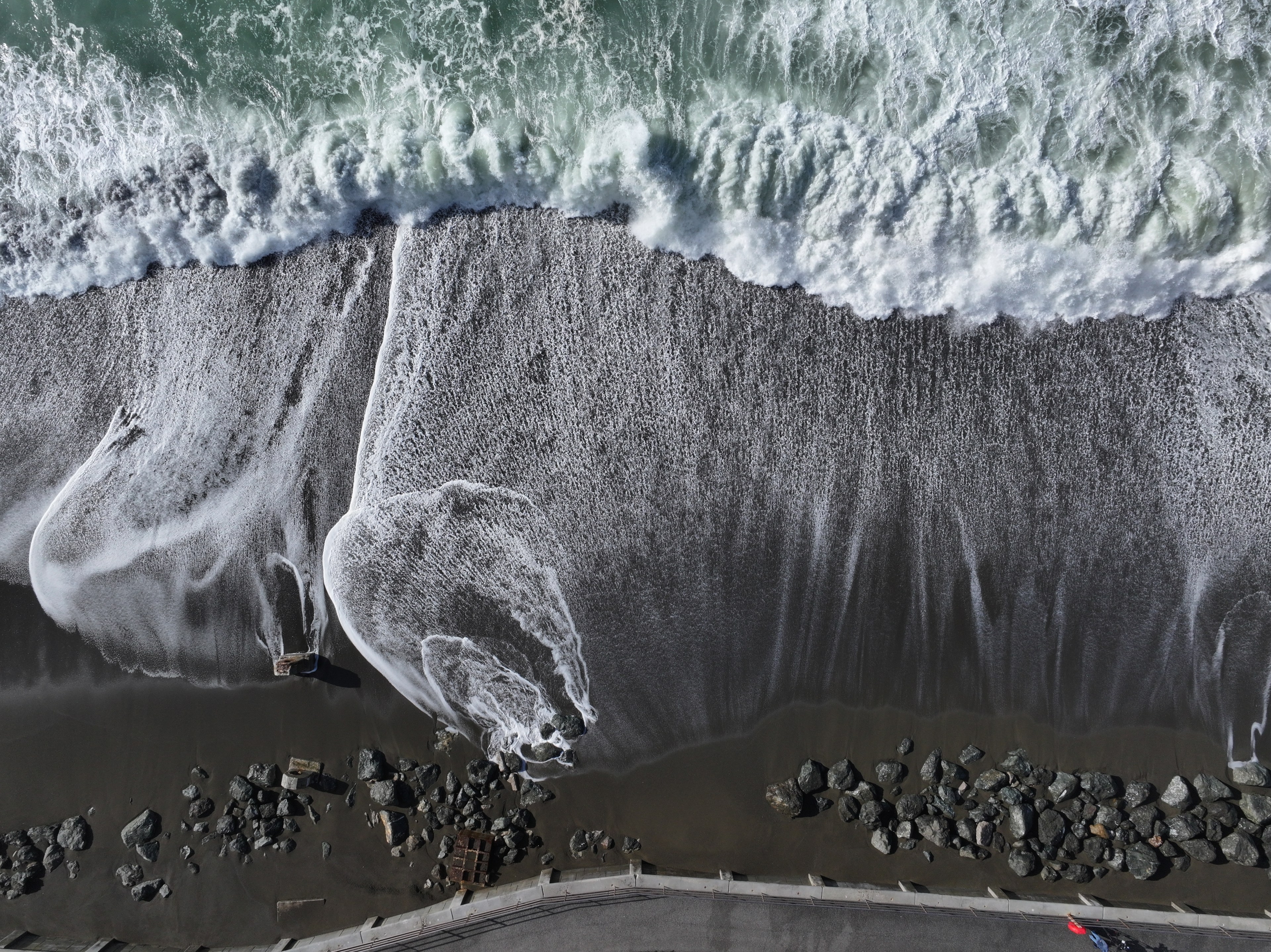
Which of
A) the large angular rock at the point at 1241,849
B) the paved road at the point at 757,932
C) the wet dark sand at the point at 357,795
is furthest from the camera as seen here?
the wet dark sand at the point at 357,795

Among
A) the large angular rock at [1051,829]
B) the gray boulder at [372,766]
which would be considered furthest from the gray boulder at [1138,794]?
the gray boulder at [372,766]

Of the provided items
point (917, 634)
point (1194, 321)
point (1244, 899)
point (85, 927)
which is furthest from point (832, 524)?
point (85, 927)

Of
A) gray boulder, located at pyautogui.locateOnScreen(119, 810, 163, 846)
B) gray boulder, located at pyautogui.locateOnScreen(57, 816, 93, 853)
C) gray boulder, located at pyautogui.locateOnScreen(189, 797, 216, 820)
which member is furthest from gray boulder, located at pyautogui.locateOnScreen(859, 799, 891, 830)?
gray boulder, located at pyautogui.locateOnScreen(57, 816, 93, 853)

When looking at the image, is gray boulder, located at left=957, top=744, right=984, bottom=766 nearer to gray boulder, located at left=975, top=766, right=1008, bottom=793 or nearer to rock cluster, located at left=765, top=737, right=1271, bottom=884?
rock cluster, located at left=765, top=737, right=1271, bottom=884

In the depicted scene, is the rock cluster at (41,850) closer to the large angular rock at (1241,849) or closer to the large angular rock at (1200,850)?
the large angular rock at (1200,850)

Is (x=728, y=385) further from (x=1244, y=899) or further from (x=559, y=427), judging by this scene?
(x=1244, y=899)
